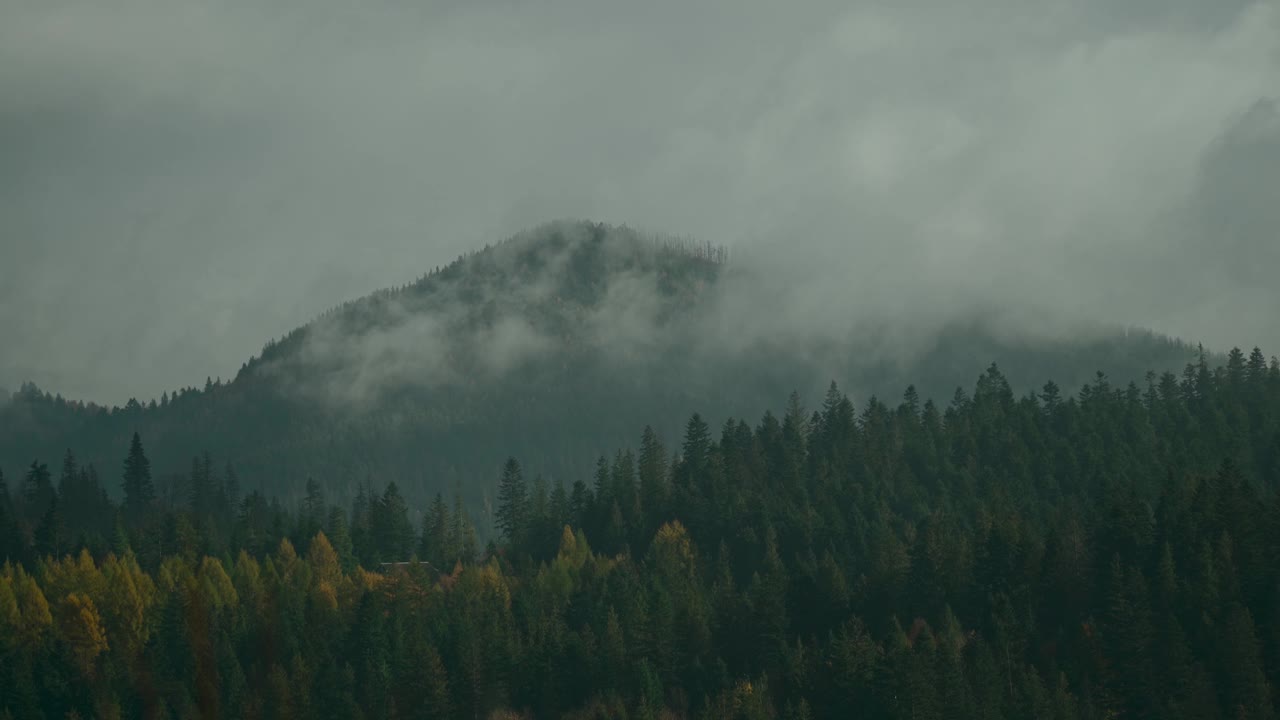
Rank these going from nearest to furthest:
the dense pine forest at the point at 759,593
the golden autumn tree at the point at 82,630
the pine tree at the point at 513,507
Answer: the dense pine forest at the point at 759,593 → the golden autumn tree at the point at 82,630 → the pine tree at the point at 513,507

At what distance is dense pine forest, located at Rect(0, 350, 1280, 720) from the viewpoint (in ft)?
340

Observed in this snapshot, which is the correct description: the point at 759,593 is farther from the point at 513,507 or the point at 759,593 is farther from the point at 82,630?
the point at 513,507

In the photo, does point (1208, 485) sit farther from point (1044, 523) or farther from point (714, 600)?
point (714, 600)

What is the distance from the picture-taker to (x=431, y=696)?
374 feet

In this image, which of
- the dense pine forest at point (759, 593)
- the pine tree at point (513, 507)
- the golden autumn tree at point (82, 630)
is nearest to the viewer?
the dense pine forest at point (759, 593)

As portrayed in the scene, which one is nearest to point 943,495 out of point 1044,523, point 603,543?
point 1044,523

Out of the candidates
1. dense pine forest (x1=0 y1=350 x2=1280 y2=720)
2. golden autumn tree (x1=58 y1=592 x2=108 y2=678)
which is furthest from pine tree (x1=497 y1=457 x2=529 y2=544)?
golden autumn tree (x1=58 y1=592 x2=108 y2=678)

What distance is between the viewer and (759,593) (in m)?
124

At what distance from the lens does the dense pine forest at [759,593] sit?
104 m

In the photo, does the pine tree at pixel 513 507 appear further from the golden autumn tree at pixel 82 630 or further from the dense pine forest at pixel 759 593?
the golden autumn tree at pixel 82 630

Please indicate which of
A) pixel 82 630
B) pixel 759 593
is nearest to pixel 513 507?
pixel 759 593

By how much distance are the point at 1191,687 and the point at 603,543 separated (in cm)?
7971

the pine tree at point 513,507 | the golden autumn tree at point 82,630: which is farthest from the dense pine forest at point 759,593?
the pine tree at point 513,507

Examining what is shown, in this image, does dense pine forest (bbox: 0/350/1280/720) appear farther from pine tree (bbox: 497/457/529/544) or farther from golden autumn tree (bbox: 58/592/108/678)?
pine tree (bbox: 497/457/529/544)
